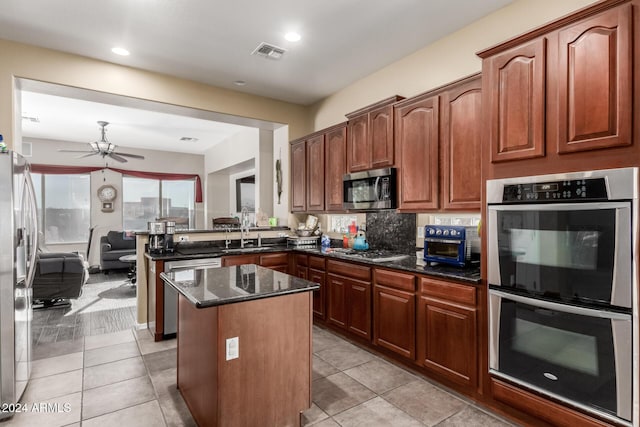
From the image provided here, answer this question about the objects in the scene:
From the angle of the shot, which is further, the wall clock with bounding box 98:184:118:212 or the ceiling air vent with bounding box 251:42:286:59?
the wall clock with bounding box 98:184:118:212

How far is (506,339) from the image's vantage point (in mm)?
2137

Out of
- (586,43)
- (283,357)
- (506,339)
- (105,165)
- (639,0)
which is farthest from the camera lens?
(105,165)

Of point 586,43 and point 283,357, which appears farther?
point 283,357

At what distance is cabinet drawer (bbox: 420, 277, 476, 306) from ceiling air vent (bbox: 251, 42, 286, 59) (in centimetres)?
258

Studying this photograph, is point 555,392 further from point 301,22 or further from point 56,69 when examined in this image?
→ point 56,69

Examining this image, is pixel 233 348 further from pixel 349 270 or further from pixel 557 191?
pixel 557 191

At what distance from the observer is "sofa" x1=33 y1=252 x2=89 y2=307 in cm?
460

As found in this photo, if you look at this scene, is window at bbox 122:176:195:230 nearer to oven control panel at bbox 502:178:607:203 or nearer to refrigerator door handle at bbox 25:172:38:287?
refrigerator door handle at bbox 25:172:38:287

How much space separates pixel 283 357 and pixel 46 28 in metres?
3.45

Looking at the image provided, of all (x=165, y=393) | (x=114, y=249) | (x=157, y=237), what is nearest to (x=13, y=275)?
(x=165, y=393)

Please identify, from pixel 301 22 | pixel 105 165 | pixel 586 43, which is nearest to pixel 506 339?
pixel 586 43

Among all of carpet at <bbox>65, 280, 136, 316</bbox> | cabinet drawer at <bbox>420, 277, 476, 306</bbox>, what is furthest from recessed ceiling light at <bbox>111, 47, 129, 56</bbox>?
cabinet drawer at <bbox>420, 277, 476, 306</bbox>

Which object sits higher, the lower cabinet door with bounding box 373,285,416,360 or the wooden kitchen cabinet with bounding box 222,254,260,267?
the wooden kitchen cabinet with bounding box 222,254,260,267

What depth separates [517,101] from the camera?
2.13 m
